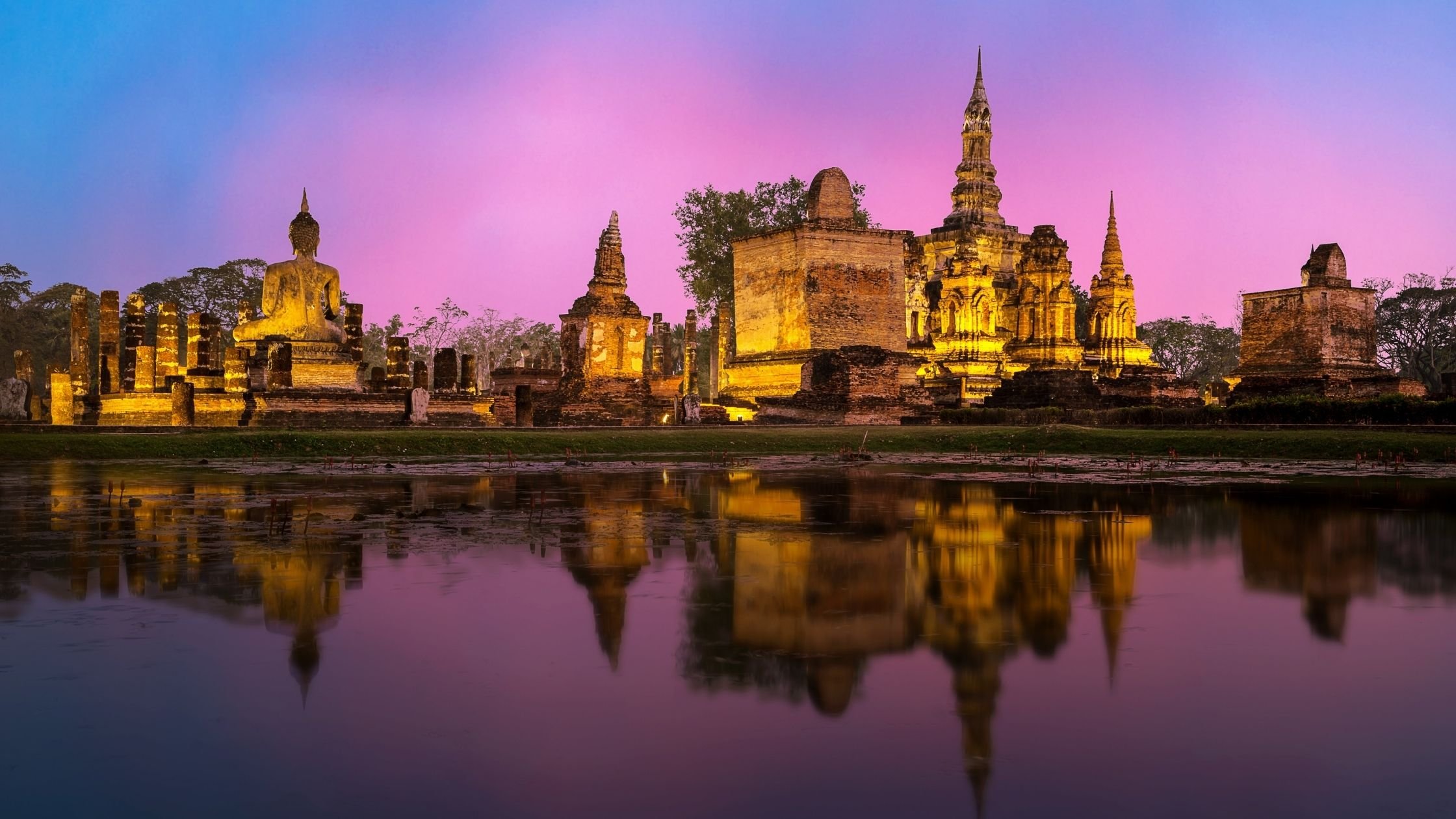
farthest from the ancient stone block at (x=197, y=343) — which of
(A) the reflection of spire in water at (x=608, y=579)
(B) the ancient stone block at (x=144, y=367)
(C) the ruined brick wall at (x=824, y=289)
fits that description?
(A) the reflection of spire in water at (x=608, y=579)

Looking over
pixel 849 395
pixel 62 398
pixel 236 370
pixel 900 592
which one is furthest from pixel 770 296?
pixel 900 592

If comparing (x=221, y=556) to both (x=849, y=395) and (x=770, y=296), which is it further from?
(x=770, y=296)

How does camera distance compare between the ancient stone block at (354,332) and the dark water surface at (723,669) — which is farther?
the ancient stone block at (354,332)

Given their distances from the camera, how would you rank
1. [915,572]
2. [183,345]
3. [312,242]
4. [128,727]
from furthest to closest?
[183,345] → [312,242] → [915,572] → [128,727]

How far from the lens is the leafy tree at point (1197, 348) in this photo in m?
78.6

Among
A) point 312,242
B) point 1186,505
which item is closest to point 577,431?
point 312,242

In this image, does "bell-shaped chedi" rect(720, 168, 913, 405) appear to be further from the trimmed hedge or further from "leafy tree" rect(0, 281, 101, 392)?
"leafy tree" rect(0, 281, 101, 392)

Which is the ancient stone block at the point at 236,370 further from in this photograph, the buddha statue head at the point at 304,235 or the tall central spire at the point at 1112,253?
the tall central spire at the point at 1112,253

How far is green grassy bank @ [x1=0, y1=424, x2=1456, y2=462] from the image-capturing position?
19.6 m

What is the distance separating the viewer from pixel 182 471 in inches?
651

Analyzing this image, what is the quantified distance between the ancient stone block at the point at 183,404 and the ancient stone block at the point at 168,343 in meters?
5.11

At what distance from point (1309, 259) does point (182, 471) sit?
106 feet

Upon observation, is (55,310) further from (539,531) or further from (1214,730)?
(1214,730)

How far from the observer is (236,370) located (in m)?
27.7
